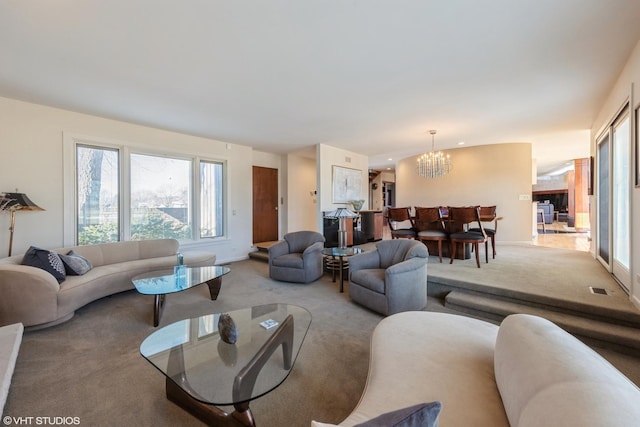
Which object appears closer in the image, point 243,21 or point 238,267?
point 243,21

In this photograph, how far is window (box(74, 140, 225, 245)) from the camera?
4066mm

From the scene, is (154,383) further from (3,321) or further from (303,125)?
(303,125)

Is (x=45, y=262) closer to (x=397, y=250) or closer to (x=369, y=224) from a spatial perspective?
(x=397, y=250)

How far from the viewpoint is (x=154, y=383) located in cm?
191

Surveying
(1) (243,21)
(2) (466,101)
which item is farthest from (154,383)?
(2) (466,101)

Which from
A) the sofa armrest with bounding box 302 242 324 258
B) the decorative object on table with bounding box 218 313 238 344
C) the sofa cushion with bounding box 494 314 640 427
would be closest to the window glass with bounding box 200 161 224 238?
the sofa armrest with bounding box 302 242 324 258

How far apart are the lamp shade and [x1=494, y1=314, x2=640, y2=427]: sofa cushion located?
4.85 m

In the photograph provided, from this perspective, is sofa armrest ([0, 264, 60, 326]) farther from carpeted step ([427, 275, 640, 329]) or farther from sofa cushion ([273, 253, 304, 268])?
carpeted step ([427, 275, 640, 329])

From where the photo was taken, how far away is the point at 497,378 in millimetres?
1210

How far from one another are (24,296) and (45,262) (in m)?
0.43

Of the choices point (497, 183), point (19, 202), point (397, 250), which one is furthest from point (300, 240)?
point (497, 183)

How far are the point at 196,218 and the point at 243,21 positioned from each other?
158 inches

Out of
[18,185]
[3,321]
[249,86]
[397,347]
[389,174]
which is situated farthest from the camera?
[389,174]

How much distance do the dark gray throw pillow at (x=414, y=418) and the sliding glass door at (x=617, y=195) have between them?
356 cm
